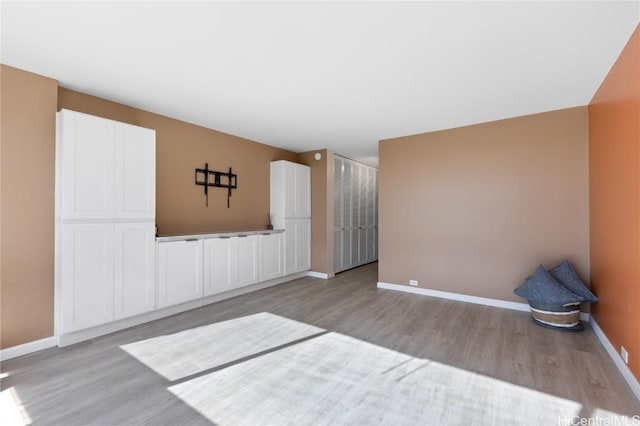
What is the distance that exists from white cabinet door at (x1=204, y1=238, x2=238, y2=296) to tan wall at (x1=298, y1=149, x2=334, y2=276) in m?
1.88

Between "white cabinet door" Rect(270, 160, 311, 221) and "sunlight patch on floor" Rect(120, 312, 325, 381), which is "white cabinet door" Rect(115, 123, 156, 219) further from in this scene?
"white cabinet door" Rect(270, 160, 311, 221)

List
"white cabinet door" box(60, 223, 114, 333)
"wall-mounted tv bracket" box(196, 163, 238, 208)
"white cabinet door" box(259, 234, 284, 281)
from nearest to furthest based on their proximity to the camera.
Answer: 1. "white cabinet door" box(60, 223, 114, 333)
2. "wall-mounted tv bracket" box(196, 163, 238, 208)
3. "white cabinet door" box(259, 234, 284, 281)

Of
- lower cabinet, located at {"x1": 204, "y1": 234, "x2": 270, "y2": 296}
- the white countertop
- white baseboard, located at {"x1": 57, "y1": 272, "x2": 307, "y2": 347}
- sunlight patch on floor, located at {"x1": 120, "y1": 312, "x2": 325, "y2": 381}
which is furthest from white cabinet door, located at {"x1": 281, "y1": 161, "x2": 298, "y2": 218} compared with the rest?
sunlight patch on floor, located at {"x1": 120, "y1": 312, "x2": 325, "y2": 381}

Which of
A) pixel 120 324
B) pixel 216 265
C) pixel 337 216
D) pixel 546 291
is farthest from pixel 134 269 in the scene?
pixel 546 291

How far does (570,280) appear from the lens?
310cm

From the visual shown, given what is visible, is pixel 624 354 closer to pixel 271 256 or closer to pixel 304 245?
pixel 271 256

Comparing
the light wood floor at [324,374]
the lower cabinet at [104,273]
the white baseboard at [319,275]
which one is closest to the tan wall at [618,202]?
the light wood floor at [324,374]

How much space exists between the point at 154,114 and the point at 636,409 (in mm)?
5258

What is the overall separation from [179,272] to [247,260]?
3.59ft

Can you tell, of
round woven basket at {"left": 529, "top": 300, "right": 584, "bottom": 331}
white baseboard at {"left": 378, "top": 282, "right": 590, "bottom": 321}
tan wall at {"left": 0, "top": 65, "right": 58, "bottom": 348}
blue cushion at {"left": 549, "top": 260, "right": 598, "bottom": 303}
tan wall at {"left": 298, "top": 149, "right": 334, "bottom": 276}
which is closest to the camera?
tan wall at {"left": 0, "top": 65, "right": 58, "bottom": 348}

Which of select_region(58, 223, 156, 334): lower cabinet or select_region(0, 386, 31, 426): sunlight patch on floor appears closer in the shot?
select_region(0, 386, 31, 426): sunlight patch on floor

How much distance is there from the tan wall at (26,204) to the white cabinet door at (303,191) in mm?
3530

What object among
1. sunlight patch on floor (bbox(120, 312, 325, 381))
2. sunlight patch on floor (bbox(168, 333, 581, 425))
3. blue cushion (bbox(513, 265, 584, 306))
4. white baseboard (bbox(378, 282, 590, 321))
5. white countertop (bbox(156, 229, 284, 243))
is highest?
white countertop (bbox(156, 229, 284, 243))

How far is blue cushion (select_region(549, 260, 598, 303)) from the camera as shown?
115 inches
